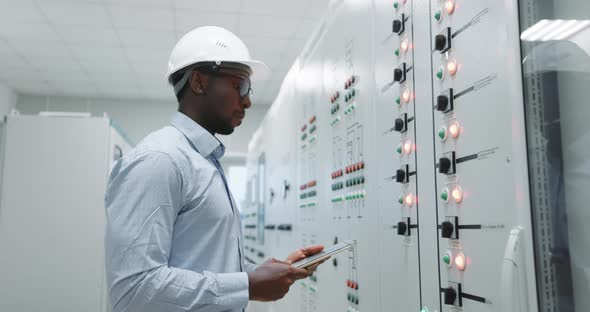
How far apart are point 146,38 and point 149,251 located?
512 centimetres

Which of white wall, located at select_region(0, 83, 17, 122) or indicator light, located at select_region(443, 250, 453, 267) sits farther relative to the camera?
white wall, located at select_region(0, 83, 17, 122)

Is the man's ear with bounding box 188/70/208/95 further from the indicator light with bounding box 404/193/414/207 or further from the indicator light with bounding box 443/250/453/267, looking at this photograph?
the indicator light with bounding box 443/250/453/267

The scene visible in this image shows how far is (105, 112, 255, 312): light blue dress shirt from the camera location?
1.28 metres

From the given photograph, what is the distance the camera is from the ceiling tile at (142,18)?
5.21 meters

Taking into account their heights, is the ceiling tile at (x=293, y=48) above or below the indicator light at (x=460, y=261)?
above

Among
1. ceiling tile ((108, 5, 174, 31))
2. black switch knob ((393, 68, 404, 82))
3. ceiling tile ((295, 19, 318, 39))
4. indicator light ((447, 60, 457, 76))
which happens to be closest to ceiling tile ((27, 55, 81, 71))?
ceiling tile ((108, 5, 174, 31))

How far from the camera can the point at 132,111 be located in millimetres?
8617

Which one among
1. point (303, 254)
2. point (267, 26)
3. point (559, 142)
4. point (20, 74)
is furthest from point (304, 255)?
point (20, 74)

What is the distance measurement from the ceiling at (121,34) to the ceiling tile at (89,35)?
0.04 feet

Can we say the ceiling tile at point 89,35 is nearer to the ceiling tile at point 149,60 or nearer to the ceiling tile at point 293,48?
the ceiling tile at point 149,60

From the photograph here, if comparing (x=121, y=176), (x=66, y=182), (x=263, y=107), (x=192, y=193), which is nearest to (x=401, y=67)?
(x=192, y=193)

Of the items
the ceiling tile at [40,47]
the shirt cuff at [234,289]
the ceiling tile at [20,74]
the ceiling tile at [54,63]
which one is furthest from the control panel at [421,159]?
the ceiling tile at [20,74]

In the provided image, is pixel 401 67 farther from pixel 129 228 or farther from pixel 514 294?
pixel 129 228

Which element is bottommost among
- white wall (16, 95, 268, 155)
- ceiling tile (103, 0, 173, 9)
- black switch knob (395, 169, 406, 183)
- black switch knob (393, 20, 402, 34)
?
black switch knob (395, 169, 406, 183)
